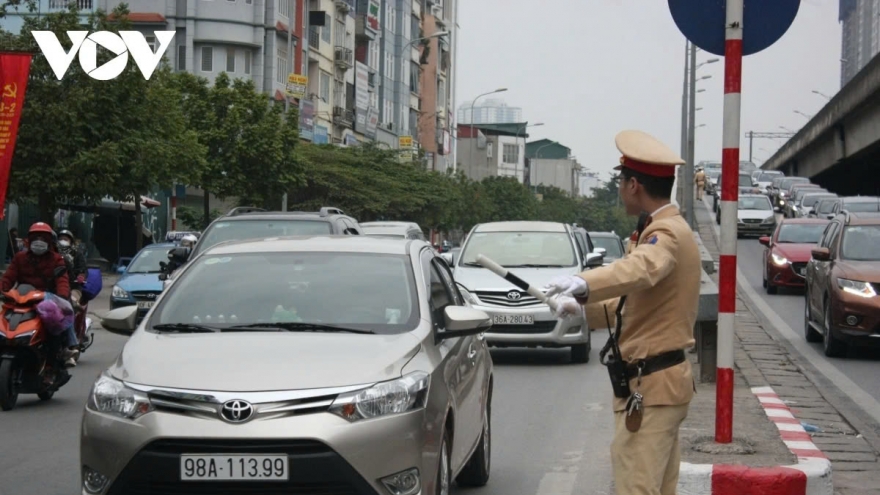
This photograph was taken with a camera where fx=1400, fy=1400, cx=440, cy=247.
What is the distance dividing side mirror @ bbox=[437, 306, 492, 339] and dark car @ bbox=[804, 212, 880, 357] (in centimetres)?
1073

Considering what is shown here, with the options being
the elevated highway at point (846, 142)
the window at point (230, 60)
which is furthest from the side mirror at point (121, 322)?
the window at point (230, 60)

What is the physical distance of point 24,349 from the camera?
1238 centimetres

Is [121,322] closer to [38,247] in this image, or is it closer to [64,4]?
[38,247]

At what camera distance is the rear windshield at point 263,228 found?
17375mm

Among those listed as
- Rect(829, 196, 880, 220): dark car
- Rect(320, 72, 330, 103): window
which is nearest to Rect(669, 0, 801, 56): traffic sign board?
Rect(829, 196, 880, 220): dark car

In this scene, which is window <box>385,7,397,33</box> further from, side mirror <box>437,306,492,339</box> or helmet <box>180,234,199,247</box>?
side mirror <box>437,306,492,339</box>

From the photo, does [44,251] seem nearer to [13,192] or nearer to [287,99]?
[13,192]

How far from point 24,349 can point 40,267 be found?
999 mm

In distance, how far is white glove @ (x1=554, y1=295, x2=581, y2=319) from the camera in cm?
457

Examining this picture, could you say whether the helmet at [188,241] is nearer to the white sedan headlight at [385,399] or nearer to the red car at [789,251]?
the red car at [789,251]

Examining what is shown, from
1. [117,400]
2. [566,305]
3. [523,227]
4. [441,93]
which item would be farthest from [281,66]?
[566,305]

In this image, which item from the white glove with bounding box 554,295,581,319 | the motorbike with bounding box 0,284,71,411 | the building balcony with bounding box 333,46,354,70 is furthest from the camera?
the building balcony with bounding box 333,46,354,70

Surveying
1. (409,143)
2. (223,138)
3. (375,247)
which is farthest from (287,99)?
(375,247)

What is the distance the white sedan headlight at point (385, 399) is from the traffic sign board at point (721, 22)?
110 inches
